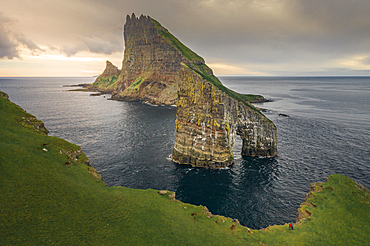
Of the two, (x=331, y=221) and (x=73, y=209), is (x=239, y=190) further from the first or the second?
(x=73, y=209)

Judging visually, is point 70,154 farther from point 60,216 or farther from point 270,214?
point 270,214

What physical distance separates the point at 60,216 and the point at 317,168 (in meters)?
59.7

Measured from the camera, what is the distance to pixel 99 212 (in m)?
24.2

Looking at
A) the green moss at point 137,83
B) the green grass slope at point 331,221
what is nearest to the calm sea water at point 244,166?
the green grass slope at point 331,221

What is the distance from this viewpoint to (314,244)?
2511 cm

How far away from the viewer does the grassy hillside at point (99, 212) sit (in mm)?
20266

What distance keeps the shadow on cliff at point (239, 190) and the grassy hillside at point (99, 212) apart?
667cm

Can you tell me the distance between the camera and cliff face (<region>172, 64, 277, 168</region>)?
53594 mm

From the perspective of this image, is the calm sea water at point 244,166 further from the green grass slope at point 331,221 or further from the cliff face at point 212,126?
→ the green grass slope at point 331,221

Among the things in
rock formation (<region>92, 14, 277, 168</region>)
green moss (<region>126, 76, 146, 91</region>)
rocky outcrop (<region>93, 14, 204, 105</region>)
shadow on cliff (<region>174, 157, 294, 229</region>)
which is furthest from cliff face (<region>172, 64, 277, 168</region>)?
green moss (<region>126, 76, 146, 91</region>)

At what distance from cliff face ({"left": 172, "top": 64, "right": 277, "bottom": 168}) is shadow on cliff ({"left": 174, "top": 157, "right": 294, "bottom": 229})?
361cm

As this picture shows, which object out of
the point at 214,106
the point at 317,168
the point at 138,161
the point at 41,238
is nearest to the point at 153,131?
the point at 138,161

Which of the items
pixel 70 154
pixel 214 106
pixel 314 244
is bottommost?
pixel 314 244

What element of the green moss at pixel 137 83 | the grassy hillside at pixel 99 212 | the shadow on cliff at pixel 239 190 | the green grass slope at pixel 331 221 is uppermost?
the green moss at pixel 137 83
